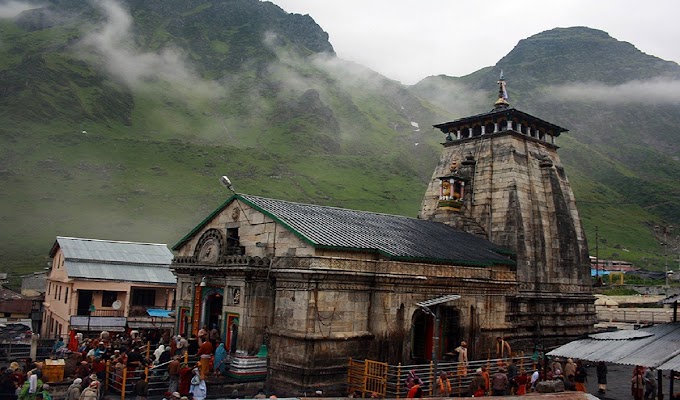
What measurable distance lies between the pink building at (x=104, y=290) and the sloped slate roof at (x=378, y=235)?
34.1 ft

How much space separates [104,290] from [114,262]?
3007mm

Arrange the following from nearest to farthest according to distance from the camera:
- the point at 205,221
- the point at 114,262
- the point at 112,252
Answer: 1. the point at 205,221
2. the point at 114,262
3. the point at 112,252

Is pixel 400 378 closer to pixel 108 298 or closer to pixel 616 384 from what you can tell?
pixel 616 384

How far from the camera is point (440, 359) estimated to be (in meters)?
25.4

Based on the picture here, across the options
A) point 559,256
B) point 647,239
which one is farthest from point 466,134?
point 647,239

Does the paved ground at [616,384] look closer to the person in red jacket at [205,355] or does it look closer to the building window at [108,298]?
the person in red jacket at [205,355]

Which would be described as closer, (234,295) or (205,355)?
(205,355)

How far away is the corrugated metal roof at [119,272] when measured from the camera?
1501 inches

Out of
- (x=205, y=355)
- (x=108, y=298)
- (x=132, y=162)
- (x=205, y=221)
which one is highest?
(x=132, y=162)

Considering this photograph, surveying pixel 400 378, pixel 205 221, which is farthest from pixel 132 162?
pixel 400 378

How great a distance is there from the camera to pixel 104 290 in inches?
1510

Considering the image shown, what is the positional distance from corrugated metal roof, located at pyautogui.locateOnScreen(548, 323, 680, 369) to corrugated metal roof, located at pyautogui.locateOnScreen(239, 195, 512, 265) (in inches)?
292

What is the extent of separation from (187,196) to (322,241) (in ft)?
328

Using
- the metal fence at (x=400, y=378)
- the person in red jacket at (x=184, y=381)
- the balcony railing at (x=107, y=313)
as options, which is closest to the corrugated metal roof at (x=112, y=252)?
the balcony railing at (x=107, y=313)
